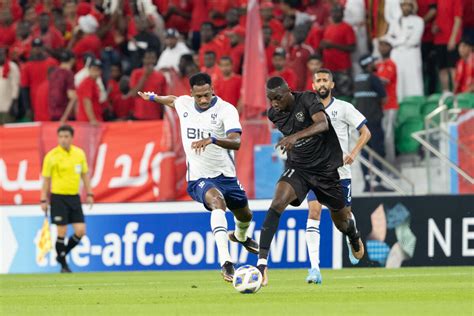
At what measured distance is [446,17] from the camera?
2330 centimetres

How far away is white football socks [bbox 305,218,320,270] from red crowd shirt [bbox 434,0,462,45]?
8.27 m

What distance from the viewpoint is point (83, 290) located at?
48.3 ft

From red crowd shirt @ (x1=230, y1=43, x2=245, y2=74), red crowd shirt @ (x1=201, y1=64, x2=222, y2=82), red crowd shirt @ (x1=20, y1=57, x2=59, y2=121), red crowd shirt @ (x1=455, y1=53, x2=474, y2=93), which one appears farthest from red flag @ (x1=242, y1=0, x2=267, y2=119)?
red crowd shirt @ (x1=20, y1=57, x2=59, y2=121)

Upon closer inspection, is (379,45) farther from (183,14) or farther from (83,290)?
(83,290)

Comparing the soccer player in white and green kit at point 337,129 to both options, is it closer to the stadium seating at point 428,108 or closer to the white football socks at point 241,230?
the white football socks at point 241,230

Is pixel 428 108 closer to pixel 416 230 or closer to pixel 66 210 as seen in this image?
pixel 416 230

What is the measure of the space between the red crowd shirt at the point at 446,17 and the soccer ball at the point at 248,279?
11582 millimetres

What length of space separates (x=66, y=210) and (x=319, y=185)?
7.64 m

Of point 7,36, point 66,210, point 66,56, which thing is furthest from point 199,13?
point 66,210

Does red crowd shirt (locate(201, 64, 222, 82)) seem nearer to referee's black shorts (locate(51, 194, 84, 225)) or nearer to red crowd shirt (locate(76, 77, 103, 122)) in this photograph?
red crowd shirt (locate(76, 77, 103, 122))

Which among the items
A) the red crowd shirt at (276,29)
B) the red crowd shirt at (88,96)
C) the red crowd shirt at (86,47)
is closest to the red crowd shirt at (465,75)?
the red crowd shirt at (276,29)

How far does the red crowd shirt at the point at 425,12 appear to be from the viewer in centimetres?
2369

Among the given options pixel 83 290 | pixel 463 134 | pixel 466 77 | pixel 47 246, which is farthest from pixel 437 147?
pixel 83 290

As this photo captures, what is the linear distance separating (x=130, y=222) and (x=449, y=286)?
8.77m
